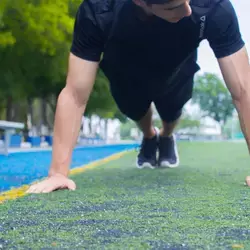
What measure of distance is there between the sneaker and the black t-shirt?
6.39ft

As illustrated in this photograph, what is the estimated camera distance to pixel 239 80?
2479mm

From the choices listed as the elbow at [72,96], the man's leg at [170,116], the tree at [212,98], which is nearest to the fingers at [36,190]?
the elbow at [72,96]

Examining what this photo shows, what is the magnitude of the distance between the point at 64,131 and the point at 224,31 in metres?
0.91

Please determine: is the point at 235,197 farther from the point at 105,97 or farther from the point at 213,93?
the point at 213,93

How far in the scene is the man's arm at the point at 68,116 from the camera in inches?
97.7

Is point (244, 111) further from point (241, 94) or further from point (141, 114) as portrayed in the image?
point (141, 114)

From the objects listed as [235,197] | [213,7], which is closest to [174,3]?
[213,7]

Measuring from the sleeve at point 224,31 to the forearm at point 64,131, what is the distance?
2.44 feet

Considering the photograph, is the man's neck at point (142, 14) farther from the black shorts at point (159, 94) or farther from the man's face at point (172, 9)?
the black shorts at point (159, 94)

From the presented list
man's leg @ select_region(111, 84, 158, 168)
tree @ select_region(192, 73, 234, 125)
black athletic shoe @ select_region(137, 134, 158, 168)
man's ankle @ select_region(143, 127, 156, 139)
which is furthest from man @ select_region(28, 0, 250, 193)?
Answer: tree @ select_region(192, 73, 234, 125)

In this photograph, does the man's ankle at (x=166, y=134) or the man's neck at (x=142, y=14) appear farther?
the man's ankle at (x=166, y=134)

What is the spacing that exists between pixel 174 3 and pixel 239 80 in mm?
654

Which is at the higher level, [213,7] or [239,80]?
[213,7]

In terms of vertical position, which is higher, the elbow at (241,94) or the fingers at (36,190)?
the elbow at (241,94)
